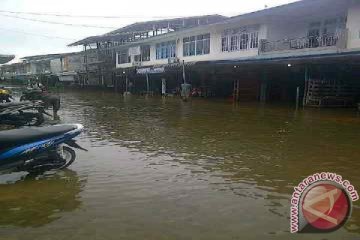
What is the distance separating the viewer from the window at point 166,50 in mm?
36281

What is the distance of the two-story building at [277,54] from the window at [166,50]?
0.32ft

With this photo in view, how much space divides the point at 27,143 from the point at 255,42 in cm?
2256

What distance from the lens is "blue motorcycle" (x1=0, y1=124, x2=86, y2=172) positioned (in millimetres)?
5975

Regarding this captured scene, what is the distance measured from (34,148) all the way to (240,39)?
77.9 ft

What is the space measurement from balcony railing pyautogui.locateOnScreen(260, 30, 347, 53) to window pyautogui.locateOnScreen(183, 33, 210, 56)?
24.2 feet

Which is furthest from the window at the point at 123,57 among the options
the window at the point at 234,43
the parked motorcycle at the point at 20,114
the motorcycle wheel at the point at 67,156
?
the motorcycle wheel at the point at 67,156

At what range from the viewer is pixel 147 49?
40688mm

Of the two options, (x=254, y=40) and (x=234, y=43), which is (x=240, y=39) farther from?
(x=254, y=40)

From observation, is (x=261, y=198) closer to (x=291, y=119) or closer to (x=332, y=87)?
(x=291, y=119)

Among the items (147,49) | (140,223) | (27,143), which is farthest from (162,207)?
(147,49)

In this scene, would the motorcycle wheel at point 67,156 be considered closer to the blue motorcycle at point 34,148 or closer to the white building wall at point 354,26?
the blue motorcycle at point 34,148

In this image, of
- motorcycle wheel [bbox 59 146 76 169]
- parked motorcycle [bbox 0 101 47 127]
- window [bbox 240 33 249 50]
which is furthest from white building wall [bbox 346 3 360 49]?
motorcycle wheel [bbox 59 146 76 169]

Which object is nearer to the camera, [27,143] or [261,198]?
[261,198]

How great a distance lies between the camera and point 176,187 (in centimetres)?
600
